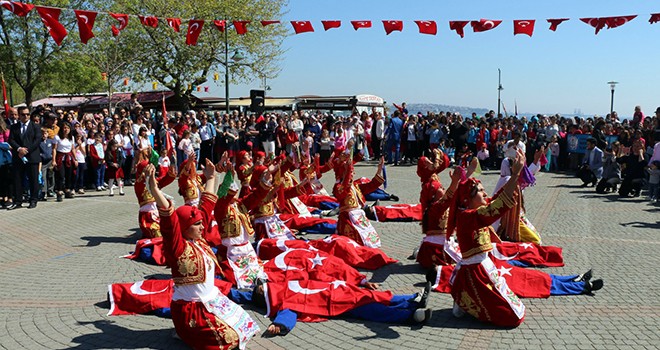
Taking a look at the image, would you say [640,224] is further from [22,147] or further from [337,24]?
[22,147]

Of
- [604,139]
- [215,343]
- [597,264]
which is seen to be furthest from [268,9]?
[215,343]

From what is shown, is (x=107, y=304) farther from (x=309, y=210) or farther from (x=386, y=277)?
(x=309, y=210)

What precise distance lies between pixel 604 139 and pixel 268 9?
2258 centimetres

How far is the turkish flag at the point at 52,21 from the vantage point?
1152 centimetres

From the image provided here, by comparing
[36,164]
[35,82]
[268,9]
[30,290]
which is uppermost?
[268,9]

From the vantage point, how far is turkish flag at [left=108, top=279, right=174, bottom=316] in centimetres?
612

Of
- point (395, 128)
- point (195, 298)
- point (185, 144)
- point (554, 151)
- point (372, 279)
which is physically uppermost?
point (395, 128)

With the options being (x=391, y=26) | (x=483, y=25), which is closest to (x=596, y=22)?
(x=483, y=25)

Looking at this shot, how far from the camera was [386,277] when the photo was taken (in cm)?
750

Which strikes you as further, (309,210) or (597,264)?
(309,210)

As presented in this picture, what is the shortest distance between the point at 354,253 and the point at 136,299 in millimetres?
2983

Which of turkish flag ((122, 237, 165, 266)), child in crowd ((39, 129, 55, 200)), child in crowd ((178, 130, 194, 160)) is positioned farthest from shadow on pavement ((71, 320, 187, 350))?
child in crowd ((178, 130, 194, 160))

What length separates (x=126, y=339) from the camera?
5449 millimetres

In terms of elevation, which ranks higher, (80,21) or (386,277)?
(80,21)
